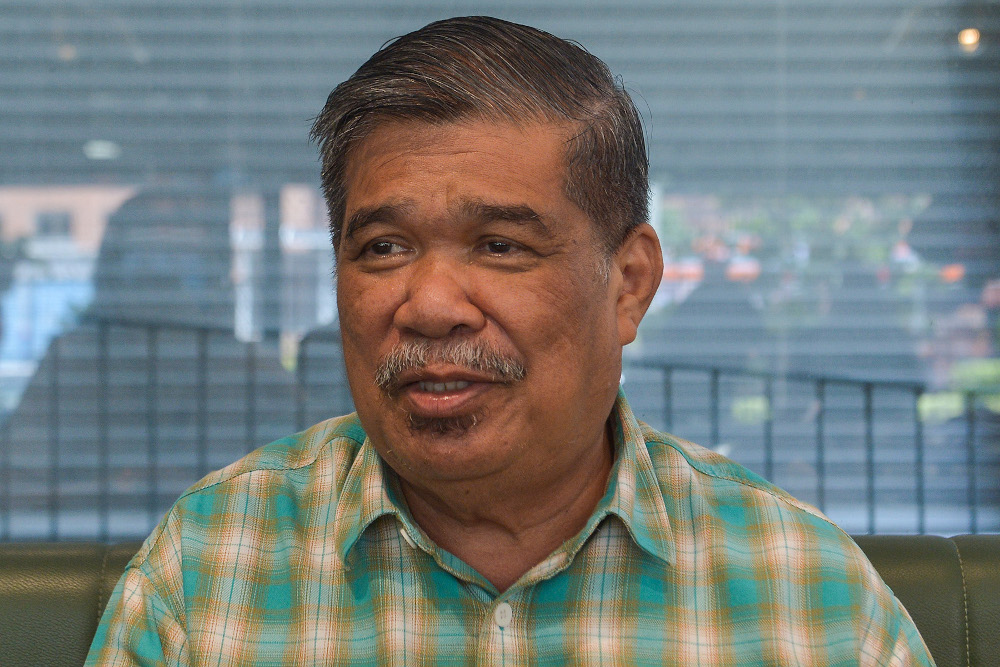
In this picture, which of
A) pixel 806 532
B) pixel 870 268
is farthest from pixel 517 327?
pixel 870 268

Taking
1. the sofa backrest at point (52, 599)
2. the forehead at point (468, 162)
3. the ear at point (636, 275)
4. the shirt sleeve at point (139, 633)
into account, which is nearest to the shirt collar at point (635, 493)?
the ear at point (636, 275)

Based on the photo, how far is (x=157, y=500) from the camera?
9.71 feet

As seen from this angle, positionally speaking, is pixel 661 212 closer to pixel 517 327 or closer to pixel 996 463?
pixel 996 463

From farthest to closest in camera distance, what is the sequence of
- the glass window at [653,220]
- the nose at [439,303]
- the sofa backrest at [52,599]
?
the glass window at [653,220] < the sofa backrest at [52,599] < the nose at [439,303]

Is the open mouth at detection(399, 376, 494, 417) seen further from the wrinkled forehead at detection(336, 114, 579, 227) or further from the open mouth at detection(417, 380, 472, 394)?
the wrinkled forehead at detection(336, 114, 579, 227)

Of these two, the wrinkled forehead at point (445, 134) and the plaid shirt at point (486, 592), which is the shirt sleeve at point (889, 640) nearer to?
the plaid shirt at point (486, 592)

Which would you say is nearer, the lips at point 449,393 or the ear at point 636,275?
the lips at point 449,393

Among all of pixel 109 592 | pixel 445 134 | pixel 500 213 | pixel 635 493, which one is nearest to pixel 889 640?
pixel 635 493

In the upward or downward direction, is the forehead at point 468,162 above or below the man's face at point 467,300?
above

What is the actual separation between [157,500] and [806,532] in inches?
90.9

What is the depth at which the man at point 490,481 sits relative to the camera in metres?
1.01

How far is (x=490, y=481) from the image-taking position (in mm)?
1067

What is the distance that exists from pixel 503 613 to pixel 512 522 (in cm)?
11

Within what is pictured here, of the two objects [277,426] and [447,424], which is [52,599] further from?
[277,426]
